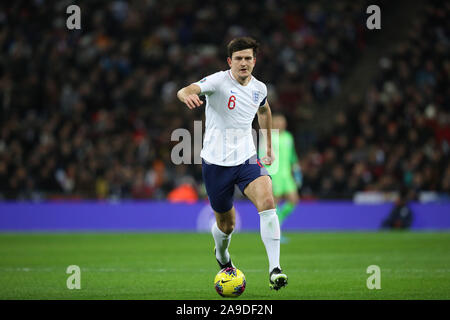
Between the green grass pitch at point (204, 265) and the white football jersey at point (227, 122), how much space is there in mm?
1375

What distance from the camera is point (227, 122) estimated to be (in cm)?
758

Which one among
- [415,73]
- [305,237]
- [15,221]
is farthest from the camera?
[415,73]

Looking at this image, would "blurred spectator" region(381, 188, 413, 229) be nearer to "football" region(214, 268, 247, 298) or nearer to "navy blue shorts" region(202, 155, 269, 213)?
"navy blue shorts" region(202, 155, 269, 213)

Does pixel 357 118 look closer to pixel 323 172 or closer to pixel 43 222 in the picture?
pixel 323 172

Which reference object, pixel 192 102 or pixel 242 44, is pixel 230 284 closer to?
pixel 192 102

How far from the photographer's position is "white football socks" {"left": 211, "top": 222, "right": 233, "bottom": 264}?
792cm

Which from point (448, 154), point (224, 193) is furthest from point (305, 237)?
point (224, 193)

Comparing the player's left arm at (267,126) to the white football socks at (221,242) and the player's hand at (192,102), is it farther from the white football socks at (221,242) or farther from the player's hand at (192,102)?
the player's hand at (192,102)

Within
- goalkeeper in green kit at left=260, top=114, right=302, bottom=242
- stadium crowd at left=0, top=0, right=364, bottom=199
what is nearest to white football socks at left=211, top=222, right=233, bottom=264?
goalkeeper in green kit at left=260, top=114, right=302, bottom=242

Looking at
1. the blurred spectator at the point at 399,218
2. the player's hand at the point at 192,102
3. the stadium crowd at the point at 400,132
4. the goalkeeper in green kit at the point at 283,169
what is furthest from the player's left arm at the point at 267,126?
the blurred spectator at the point at 399,218

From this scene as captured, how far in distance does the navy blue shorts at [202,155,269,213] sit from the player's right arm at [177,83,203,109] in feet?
2.83

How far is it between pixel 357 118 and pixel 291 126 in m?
1.97

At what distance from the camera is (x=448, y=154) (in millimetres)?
19250

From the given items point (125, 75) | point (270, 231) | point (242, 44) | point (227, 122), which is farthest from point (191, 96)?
point (125, 75)
